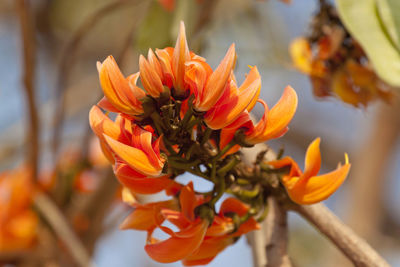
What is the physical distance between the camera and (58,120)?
3.31ft

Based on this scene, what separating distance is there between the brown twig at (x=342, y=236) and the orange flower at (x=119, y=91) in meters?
0.19

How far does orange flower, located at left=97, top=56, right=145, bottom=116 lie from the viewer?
0.36m

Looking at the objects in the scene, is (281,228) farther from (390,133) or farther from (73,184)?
(390,133)

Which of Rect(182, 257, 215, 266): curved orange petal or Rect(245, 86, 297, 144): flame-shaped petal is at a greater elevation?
Rect(245, 86, 297, 144): flame-shaped petal

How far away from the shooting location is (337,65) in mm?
683

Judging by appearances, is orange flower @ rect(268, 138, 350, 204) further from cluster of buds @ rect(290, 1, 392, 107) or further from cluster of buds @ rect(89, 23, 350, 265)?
cluster of buds @ rect(290, 1, 392, 107)

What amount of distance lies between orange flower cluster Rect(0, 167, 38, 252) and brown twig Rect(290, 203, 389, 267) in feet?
2.23

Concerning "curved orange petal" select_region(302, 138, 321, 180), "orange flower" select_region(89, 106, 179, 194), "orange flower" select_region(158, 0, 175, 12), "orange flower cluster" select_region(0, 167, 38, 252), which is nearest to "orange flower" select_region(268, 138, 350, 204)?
"curved orange petal" select_region(302, 138, 321, 180)

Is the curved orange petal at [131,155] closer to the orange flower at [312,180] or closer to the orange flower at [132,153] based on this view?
the orange flower at [132,153]

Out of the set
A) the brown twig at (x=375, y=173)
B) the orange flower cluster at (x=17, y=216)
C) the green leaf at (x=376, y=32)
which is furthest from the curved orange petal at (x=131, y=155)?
the brown twig at (x=375, y=173)

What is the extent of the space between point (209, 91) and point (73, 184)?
30.9 inches

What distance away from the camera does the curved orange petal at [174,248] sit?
385mm

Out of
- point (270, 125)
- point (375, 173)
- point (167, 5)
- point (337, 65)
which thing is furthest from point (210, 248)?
point (375, 173)

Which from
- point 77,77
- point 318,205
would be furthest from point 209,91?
point 77,77
